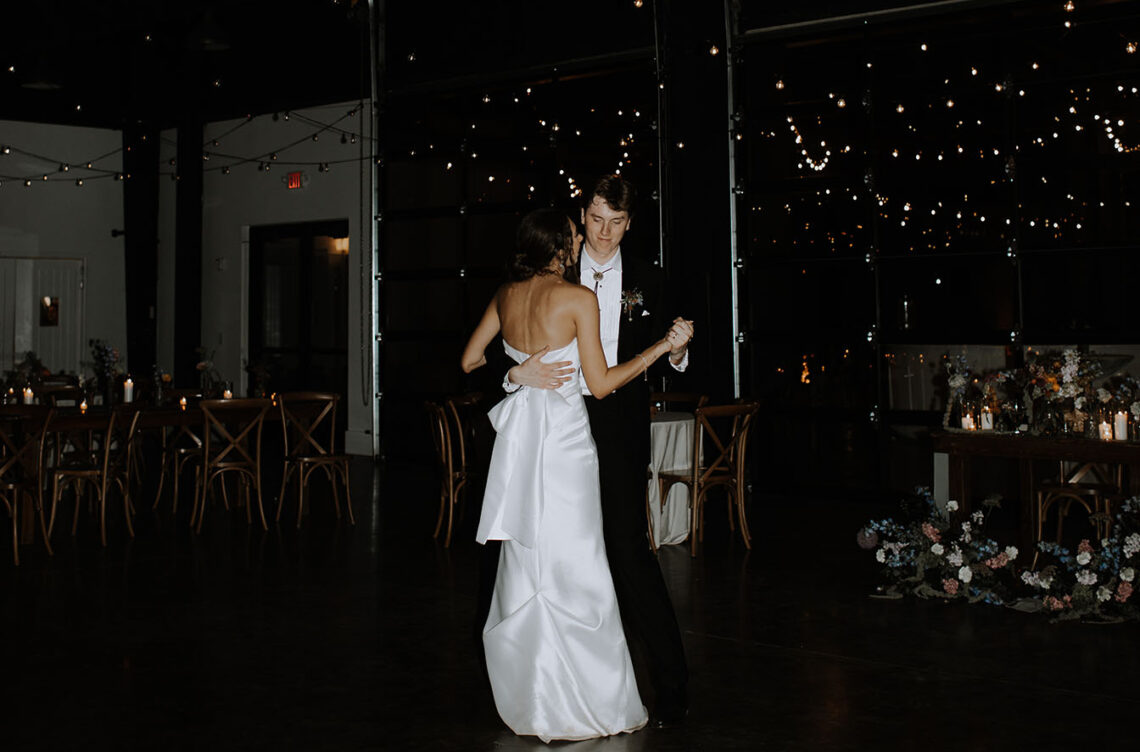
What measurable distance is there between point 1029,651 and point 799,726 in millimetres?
1396

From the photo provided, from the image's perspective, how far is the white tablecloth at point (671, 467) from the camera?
668 cm

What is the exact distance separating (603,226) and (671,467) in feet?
11.0

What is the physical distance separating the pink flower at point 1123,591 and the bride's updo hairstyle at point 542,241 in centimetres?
298

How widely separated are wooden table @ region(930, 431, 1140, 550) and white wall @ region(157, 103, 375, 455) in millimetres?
6379

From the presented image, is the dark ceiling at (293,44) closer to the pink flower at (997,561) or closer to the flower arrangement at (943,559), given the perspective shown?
the flower arrangement at (943,559)

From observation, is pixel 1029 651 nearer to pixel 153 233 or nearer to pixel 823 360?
pixel 823 360

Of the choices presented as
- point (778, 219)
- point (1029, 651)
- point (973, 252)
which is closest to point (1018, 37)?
point (973, 252)

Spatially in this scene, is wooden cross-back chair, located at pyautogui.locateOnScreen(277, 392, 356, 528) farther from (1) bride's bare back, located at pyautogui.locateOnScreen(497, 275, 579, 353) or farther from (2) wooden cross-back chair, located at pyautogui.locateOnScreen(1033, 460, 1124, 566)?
(2) wooden cross-back chair, located at pyautogui.locateOnScreen(1033, 460, 1124, 566)

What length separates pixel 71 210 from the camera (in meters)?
13.3

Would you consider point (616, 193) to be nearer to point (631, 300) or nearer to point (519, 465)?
point (631, 300)

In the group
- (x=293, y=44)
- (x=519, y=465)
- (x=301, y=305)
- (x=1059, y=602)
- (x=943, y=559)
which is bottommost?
(x=1059, y=602)

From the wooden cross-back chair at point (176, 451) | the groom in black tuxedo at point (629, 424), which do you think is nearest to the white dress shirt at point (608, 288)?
the groom in black tuxedo at point (629, 424)

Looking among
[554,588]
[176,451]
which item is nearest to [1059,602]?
[554,588]

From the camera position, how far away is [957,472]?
6359 mm
